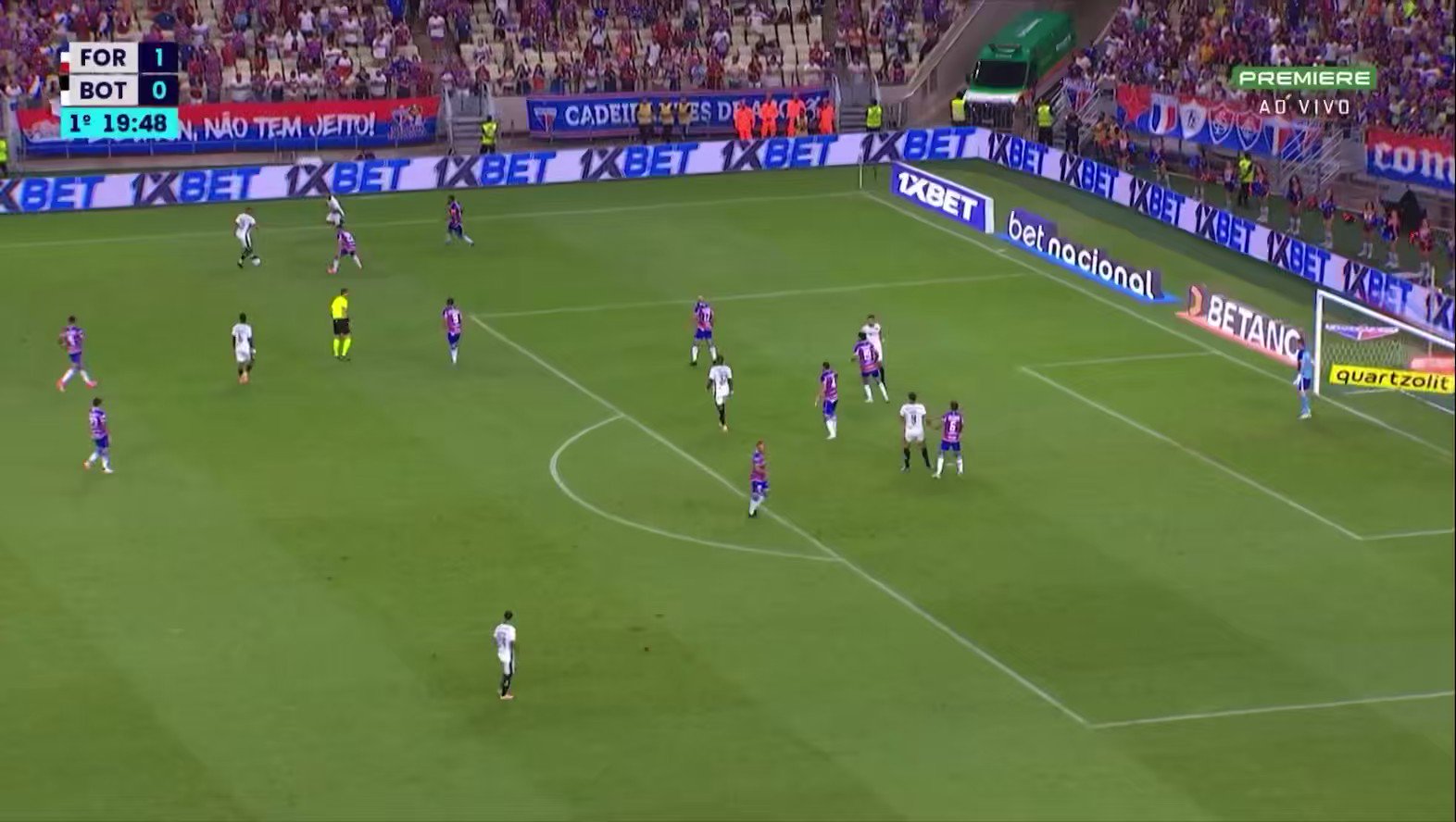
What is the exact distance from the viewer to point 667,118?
84562 mm

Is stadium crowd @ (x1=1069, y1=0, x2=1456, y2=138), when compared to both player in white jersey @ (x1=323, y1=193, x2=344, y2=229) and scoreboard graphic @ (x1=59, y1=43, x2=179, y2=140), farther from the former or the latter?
scoreboard graphic @ (x1=59, y1=43, x2=179, y2=140)

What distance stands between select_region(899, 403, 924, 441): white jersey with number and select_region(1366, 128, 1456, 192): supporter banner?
2201cm

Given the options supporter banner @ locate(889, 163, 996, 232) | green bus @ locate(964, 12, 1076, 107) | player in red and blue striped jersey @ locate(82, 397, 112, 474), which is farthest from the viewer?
green bus @ locate(964, 12, 1076, 107)

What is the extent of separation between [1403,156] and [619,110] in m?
27.0

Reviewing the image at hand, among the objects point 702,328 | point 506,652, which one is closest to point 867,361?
point 702,328

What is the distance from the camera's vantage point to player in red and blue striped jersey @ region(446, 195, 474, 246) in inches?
2704

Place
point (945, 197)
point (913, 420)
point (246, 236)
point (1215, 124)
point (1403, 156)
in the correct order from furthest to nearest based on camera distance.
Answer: point (1215, 124)
point (945, 197)
point (1403, 156)
point (246, 236)
point (913, 420)

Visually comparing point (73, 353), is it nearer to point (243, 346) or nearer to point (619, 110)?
point (243, 346)

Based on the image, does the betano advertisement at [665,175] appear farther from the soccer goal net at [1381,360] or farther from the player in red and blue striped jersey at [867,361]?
the player in red and blue striped jersey at [867,361]

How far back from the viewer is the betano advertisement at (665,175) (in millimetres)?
69875

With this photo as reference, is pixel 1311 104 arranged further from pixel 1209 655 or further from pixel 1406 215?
pixel 1209 655

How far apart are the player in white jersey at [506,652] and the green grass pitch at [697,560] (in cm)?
37

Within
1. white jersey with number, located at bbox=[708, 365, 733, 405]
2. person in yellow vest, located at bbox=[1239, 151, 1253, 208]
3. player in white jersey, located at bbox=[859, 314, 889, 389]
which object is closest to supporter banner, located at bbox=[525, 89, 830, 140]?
person in yellow vest, located at bbox=[1239, 151, 1253, 208]

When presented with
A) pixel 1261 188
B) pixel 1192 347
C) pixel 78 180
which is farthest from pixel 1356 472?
pixel 78 180
